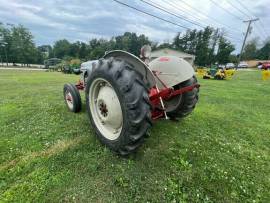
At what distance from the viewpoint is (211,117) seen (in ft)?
15.1

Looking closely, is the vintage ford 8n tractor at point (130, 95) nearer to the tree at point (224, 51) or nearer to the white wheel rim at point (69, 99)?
the white wheel rim at point (69, 99)

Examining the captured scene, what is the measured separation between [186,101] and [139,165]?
1.58 metres

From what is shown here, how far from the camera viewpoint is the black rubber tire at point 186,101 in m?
3.46

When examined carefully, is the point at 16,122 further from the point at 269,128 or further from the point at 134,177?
the point at 269,128

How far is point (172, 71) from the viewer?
319 cm

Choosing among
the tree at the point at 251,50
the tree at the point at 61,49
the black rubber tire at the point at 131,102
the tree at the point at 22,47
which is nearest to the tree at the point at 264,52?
the tree at the point at 251,50

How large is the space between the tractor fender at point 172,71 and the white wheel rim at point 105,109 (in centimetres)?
93

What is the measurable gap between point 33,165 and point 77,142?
741 mm

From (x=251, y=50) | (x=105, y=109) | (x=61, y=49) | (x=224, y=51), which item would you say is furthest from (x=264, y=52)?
(x=105, y=109)

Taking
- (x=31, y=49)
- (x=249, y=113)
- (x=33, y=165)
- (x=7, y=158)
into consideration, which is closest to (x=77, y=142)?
(x=33, y=165)

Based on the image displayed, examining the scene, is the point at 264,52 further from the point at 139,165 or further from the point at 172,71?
the point at 139,165

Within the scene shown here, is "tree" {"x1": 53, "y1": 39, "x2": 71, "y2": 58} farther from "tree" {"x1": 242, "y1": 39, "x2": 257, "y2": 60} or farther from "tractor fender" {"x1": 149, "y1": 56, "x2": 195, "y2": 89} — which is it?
"tree" {"x1": 242, "y1": 39, "x2": 257, "y2": 60}

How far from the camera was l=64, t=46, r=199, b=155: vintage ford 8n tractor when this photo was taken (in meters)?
2.26

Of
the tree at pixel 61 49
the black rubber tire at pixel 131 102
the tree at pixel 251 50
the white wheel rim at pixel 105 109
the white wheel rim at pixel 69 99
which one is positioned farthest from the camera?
the tree at pixel 251 50
